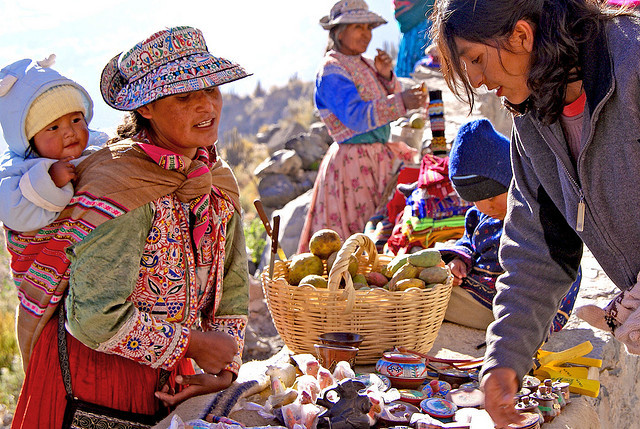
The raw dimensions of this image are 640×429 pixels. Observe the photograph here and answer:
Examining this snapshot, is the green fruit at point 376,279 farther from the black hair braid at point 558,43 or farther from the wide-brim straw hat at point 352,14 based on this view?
the wide-brim straw hat at point 352,14

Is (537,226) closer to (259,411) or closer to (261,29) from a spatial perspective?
(259,411)

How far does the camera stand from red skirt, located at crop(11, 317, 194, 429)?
1.99 metres

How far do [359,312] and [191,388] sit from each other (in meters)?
0.85

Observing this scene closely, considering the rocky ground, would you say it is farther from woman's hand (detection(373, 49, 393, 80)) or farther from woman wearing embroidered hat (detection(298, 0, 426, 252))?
woman's hand (detection(373, 49, 393, 80))

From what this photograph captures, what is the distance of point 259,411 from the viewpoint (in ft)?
7.34

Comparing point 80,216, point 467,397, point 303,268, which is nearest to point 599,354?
point 467,397

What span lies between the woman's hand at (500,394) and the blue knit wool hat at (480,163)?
4.98 feet

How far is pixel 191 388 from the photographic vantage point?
2.15 meters

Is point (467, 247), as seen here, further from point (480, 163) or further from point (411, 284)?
point (411, 284)

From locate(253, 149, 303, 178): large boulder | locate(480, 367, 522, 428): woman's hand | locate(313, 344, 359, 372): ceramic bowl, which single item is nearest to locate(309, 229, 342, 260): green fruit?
locate(313, 344, 359, 372): ceramic bowl

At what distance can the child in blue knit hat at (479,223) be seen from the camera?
122 inches

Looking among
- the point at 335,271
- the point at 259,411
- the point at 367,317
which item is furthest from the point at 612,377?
the point at 259,411

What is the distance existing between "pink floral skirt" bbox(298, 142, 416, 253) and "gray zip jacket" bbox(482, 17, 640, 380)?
3.02m

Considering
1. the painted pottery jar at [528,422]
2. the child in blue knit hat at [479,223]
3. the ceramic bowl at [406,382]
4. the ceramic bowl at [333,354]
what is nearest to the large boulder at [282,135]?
the child in blue knit hat at [479,223]
